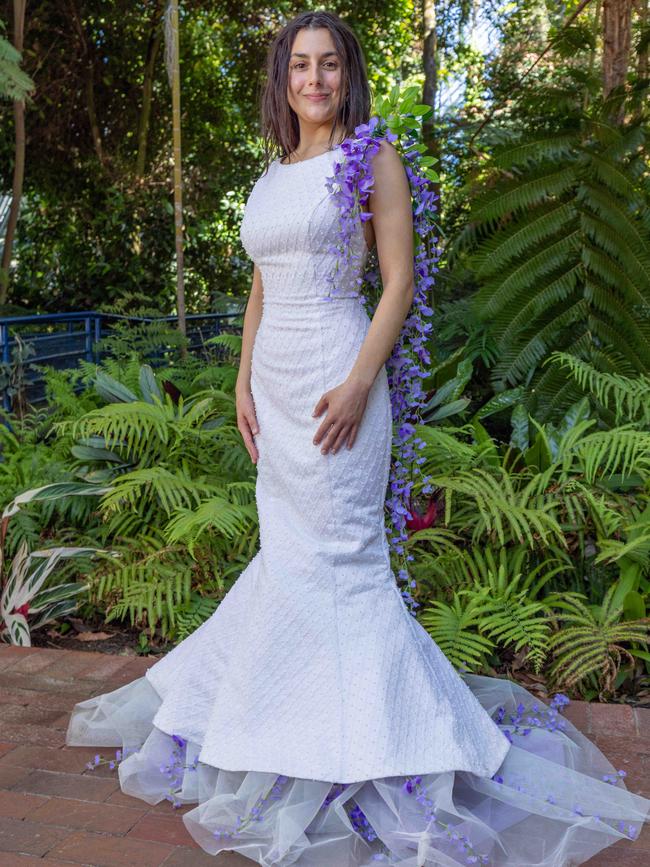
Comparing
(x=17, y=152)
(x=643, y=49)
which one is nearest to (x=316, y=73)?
(x=643, y=49)

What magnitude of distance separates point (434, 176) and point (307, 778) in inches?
62.2

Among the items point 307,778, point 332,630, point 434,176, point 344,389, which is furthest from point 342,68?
point 307,778

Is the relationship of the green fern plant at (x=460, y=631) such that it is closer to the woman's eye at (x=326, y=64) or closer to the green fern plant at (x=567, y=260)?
the green fern plant at (x=567, y=260)

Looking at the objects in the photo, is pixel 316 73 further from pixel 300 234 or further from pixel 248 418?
pixel 248 418

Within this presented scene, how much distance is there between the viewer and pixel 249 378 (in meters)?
2.82

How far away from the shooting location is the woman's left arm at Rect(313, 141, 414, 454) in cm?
234

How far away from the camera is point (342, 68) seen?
93.4 inches

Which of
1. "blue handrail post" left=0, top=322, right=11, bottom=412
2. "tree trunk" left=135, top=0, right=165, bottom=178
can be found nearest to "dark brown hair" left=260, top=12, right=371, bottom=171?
"blue handrail post" left=0, top=322, right=11, bottom=412

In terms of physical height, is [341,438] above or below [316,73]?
below

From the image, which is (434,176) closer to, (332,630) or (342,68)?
(342,68)

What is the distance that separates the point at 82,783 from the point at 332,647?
873 mm

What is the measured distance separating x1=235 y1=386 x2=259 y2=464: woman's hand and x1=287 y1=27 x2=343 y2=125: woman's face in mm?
810

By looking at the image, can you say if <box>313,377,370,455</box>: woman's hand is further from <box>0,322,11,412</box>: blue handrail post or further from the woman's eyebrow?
<box>0,322,11,412</box>: blue handrail post

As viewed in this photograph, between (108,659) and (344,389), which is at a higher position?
(344,389)
